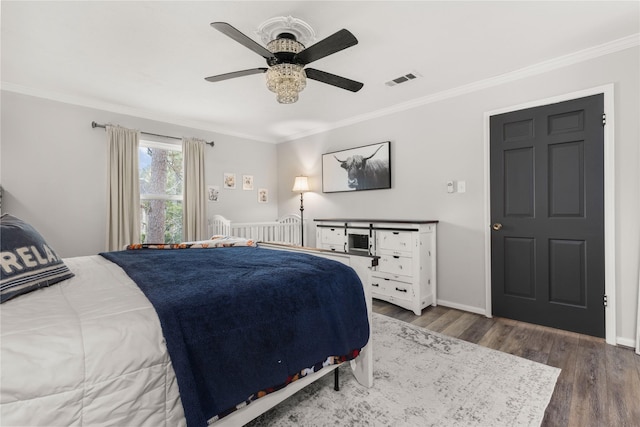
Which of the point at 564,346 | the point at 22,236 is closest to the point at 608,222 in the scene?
the point at 564,346

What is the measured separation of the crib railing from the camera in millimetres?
3953

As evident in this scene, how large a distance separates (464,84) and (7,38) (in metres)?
3.96

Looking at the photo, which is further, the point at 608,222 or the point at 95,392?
the point at 608,222

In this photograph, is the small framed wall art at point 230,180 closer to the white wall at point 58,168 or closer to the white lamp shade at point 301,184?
the white lamp shade at point 301,184

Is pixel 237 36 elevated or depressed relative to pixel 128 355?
elevated

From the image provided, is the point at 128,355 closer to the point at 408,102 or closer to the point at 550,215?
the point at 550,215

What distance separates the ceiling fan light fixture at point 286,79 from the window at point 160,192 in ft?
8.69

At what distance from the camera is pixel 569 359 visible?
2082 millimetres

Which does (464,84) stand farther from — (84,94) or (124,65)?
(84,94)

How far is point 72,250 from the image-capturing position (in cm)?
327

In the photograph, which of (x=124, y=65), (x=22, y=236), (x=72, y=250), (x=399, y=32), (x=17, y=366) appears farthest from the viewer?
(x=72, y=250)

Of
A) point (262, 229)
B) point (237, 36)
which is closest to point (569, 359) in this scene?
point (237, 36)

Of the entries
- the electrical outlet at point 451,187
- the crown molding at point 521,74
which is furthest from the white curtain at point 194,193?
the electrical outlet at point 451,187

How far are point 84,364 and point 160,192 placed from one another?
365 centimetres
